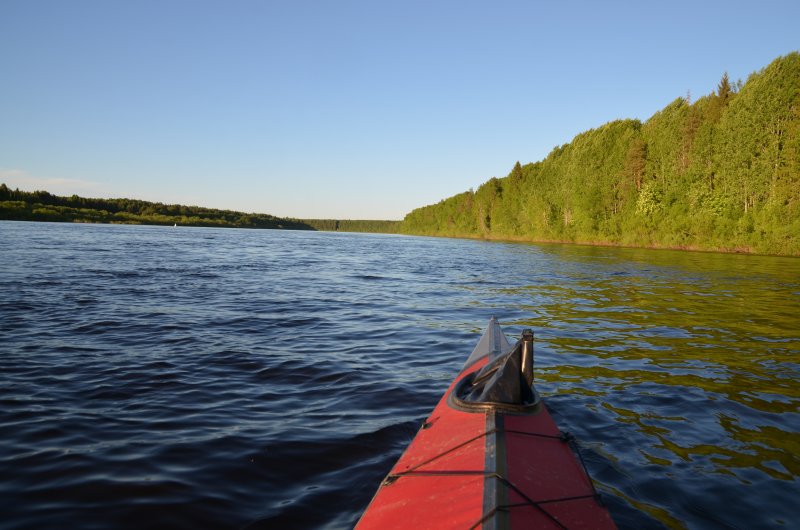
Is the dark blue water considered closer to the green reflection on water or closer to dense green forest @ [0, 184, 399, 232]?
the green reflection on water

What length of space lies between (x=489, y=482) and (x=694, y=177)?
5172 centimetres

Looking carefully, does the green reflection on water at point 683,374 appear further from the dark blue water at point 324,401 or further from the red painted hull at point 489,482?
the red painted hull at point 489,482

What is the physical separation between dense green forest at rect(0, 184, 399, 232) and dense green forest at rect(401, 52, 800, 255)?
100409 mm

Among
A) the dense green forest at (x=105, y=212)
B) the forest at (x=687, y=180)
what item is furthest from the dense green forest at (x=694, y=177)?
the dense green forest at (x=105, y=212)

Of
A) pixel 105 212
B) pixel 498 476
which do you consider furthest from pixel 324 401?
pixel 105 212

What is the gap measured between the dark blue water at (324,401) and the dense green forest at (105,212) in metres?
100

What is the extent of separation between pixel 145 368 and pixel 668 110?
6036 cm

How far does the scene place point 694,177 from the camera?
44.5 meters

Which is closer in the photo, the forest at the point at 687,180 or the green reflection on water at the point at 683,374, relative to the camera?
the green reflection on water at the point at 683,374

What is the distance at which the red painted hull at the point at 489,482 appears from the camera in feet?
8.66

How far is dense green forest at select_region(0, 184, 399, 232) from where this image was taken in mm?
92188

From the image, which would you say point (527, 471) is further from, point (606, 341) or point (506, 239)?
point (506, 239)

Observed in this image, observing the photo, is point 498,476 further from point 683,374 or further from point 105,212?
point 105,212

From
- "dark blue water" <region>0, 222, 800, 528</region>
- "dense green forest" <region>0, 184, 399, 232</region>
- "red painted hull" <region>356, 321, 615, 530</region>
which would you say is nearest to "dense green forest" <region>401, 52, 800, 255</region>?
"dark blue water" <region>0, 222, 800, 528</region>
